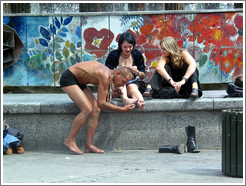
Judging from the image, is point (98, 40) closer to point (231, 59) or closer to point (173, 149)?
point (231, 59)

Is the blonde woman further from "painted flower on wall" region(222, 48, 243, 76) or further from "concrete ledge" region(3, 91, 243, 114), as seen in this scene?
"painted flower on wall" region(222, 48, 243, 76)

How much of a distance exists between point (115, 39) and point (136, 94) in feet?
13.3

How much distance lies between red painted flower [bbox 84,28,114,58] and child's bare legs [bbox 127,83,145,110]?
150 inches

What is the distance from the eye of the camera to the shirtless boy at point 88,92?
→ 573 centimetres

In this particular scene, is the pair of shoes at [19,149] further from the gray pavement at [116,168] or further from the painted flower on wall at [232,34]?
the painted flower on wall at [232,34]

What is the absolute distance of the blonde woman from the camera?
6.39 meters

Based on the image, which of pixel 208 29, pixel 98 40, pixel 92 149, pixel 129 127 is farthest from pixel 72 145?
pixel 208 29

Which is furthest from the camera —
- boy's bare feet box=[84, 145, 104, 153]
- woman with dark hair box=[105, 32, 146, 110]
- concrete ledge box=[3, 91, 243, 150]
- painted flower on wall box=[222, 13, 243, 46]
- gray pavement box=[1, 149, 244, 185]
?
painted flower on wall box=[222, 13, 243, 46]

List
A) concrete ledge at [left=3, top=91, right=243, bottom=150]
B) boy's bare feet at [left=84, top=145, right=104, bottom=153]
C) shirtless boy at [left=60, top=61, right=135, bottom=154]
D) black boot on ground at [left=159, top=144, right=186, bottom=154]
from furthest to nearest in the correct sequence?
concrete ledge at [left=3, top=91, right=243, bottom=150] → boy's bare feet at [left=84, top=145, right=104, bottom=153] → black boot on ground at [left=159, top=144, right=186, bottom=154] → shirtless boy at [left=60, top=61, right=135, bottom=154]

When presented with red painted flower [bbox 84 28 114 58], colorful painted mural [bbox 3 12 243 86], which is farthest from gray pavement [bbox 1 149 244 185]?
red painted flower [bbox 84 28 114 58]

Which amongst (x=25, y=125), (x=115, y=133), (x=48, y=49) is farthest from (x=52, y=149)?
(x=48, y=49)

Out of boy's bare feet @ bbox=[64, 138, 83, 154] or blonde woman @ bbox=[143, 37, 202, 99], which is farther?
blonde woman @ bbox=[143, 37, 202, 99]

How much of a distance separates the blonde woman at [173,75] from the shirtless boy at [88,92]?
784 millimetres

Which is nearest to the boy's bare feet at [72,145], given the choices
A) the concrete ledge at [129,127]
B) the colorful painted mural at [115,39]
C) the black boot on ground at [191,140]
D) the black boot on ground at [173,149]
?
the concrete ledge at [129,127]
